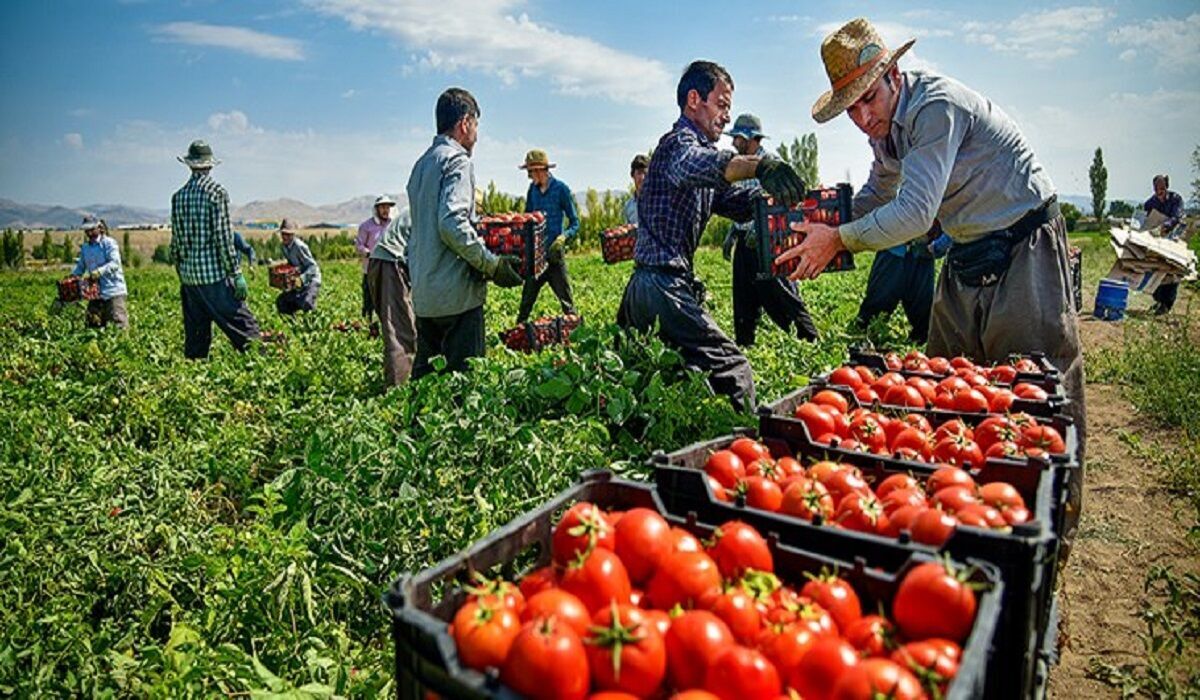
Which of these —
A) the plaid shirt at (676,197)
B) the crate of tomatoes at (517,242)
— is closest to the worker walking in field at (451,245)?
the crate of tomatoes at (517,242)

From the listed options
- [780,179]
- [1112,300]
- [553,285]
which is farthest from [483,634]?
[1112,300]

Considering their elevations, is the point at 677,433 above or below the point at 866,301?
below

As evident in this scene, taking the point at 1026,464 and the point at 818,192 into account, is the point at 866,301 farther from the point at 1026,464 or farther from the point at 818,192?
the point at 1026,464

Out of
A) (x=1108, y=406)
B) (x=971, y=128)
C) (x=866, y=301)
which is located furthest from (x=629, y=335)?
(x=1108, y=406)

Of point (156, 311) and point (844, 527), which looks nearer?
point (844, 527)

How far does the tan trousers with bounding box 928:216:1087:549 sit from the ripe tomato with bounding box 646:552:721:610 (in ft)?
8.95

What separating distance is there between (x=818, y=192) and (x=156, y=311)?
14.1 metres

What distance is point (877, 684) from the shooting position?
1151 millimetres

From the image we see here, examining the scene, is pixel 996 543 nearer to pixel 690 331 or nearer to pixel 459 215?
pixel 690 331

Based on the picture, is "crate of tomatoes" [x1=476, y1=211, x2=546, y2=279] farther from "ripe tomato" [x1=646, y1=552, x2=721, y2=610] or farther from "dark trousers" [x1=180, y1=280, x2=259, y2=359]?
"ripe tomato" [x1=646, y1=552, x2=721, y2=610]

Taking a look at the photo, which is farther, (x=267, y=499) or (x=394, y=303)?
(x=394, y=303)

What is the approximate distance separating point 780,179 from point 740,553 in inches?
97.8

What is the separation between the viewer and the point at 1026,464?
6.83 ft

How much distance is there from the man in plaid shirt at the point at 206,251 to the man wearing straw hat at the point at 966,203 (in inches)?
230
